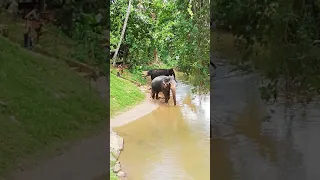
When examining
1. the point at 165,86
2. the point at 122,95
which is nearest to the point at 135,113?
the point at 122,95

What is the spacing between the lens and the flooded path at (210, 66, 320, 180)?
74.4 inches

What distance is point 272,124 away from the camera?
220 cm

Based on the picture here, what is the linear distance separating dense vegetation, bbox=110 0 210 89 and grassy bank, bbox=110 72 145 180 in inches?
18.9

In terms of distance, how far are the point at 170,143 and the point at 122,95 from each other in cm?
141

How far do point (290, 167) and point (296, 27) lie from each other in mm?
801

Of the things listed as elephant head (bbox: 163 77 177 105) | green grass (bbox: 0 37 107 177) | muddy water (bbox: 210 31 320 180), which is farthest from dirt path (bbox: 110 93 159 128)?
muddy water (bbox: 210 31 320 180)

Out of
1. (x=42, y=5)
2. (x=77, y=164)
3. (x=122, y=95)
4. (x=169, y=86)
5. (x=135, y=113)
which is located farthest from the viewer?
(x=169, y=86)

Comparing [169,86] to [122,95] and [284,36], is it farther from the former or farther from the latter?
[284,36]

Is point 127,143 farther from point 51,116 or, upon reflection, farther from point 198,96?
point 198,96

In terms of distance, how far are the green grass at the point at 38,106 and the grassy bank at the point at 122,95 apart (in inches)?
44.9

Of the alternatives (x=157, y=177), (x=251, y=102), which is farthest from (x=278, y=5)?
(x=157, y=177)

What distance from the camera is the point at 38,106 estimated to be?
7.76 ft

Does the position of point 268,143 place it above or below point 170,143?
above

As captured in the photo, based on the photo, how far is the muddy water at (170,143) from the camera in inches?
105
